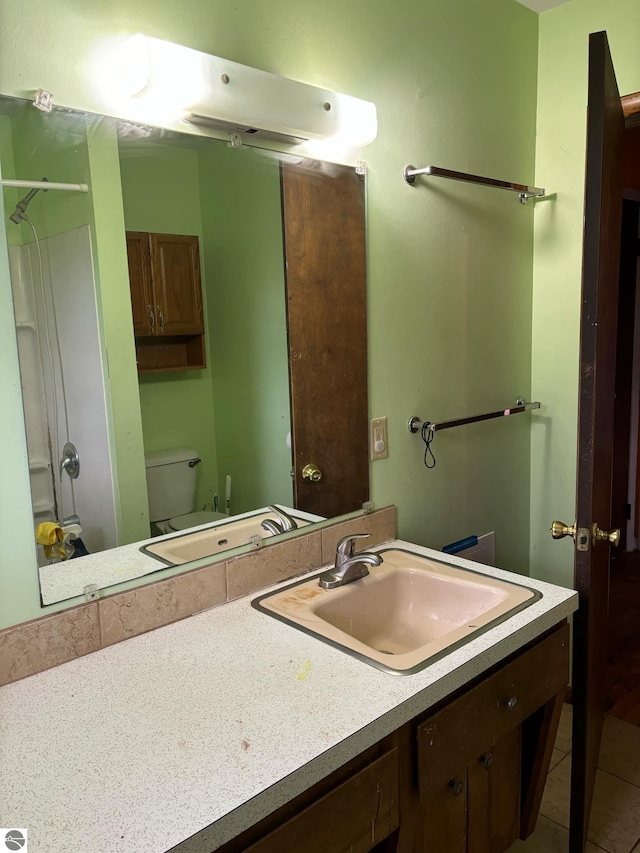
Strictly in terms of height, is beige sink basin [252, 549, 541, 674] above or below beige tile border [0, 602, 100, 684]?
below

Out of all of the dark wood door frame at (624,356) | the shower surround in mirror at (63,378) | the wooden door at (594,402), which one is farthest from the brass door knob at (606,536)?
the dark wood door frame at (624,356)

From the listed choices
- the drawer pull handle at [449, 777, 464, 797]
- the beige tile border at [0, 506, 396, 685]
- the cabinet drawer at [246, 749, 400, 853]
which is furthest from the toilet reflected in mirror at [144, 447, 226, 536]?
the drawer pull handle at [449, 777, 464, 797]

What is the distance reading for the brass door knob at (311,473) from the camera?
1.67m

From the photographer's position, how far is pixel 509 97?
212 cm

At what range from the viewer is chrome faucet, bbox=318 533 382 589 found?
1.50 metres

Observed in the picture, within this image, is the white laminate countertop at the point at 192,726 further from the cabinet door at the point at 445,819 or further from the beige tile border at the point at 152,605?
the cabinet door at the point at 445,819

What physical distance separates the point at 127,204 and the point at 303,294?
1.62ft

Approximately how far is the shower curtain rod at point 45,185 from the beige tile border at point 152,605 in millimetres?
774

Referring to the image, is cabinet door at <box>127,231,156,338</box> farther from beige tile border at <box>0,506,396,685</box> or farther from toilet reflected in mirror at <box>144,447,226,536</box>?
beige tile border at <box>0,506,396,685</box>

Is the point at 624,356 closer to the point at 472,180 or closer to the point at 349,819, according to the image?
the point at 472,180

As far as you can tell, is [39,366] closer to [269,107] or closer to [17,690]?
[17,690]

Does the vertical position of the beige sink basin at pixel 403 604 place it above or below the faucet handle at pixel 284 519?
below

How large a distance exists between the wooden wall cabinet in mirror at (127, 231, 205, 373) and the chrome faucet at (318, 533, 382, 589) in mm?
549

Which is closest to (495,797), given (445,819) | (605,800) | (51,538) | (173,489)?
(445,819)
